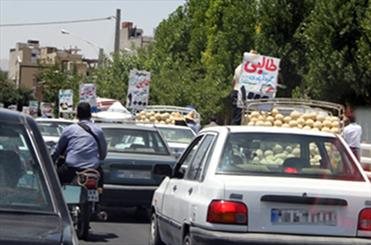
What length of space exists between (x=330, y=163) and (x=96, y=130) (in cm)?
377

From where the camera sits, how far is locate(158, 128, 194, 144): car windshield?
23172 millimetres

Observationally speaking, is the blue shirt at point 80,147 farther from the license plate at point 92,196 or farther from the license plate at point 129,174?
the license plate at point 129,174

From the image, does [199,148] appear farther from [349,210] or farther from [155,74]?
[155,74]

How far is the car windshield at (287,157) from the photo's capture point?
8.45 m

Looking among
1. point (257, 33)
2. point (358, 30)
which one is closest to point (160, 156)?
point (358, 30)

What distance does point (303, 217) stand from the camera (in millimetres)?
7961

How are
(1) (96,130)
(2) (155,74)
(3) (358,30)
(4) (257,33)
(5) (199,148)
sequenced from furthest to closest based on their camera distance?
(2) (155,74) < (4) (257,33) < (3) (358,30) < (1) (96,130) < (5) (199,148)

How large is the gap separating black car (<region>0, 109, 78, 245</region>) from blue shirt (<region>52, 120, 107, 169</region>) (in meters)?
5.78

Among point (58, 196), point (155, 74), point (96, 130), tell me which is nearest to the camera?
point (58, 196)

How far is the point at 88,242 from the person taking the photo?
11.7 meters

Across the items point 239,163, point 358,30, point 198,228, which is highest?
point 358,30

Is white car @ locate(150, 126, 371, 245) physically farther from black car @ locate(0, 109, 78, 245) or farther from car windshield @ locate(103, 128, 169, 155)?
car windshield @ locate(103, 128, 169, 155)

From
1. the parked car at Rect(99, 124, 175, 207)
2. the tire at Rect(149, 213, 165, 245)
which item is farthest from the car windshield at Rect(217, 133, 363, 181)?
the parked car at Rect(99, 124, 175, 207)

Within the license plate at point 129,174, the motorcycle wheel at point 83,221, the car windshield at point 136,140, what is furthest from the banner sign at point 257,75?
the motorcycle wheel at point 83,221
